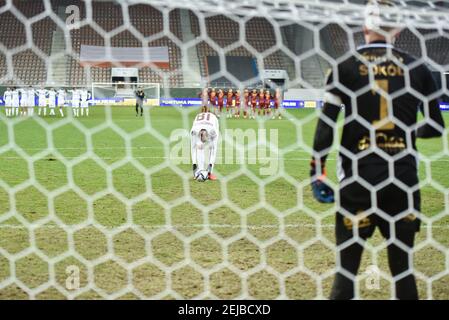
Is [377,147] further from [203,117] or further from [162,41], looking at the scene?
[162,41]

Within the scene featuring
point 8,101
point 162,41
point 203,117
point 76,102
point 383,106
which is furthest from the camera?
point 162,41

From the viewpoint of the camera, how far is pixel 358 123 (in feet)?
7.10

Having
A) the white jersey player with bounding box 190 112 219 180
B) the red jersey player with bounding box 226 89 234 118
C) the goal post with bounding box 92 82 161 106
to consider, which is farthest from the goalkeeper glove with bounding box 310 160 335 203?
the goal post with bounding box 92 82 161 106

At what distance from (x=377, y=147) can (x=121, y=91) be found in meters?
23.2

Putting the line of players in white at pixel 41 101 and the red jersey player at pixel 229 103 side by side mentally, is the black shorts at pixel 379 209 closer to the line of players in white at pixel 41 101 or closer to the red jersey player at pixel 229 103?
the line of players in white at pixel 41 101

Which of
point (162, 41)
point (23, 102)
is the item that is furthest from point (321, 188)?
point (162, 41)

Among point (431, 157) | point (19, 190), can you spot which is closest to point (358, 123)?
point (19, 190)

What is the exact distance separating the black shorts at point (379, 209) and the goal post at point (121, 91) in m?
21.9

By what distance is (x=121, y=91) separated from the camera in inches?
965

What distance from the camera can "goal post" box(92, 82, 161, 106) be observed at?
2378 centimetres

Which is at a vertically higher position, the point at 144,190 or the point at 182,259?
the point at 144,190

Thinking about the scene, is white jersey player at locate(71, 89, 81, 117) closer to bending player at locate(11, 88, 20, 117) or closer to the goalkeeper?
bending player at locate(11, 88, 20, 117)
